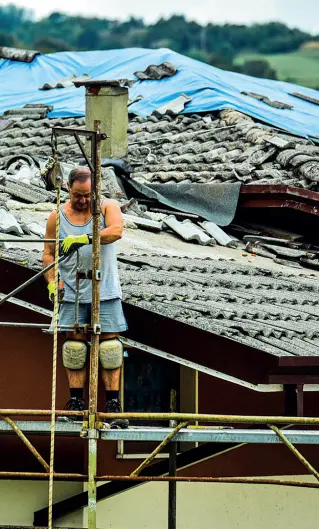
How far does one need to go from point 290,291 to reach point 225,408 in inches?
50.3

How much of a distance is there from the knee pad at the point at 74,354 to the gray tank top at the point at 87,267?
1.06ft

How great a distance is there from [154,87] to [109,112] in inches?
139

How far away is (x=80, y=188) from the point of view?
9.98 metres

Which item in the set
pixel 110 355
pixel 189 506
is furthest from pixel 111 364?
pixel 189 506

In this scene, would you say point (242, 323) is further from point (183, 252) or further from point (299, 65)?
point (299, 65)

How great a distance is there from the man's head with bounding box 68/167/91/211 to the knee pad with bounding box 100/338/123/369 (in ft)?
3.35

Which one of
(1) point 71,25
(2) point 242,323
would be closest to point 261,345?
(2) point 242,323

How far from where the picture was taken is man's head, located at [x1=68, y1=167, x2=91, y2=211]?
32.6ft

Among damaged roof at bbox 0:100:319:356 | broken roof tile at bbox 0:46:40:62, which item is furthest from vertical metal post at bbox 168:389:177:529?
broken roof tile at bbox 0:46:40:62

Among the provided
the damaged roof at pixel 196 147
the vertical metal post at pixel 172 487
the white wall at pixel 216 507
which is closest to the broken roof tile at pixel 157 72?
the damaged roof at pixel 196 147

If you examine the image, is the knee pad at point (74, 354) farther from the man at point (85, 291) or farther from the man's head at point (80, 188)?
the man's head at point (80, 188)

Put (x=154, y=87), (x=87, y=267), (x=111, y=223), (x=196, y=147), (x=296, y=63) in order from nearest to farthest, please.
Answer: (x=111, y=223) < (x=87, y=267) < (x=196, y=147) < (x=154, y=87) < (x=296, y=63)

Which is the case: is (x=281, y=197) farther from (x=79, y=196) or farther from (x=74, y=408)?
(x=74, y=408)

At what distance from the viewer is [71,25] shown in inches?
1989
